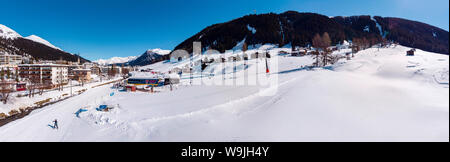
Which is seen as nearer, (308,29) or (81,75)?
(81,75)

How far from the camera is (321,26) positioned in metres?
145

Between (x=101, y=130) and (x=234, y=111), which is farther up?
(x=234, y=111)

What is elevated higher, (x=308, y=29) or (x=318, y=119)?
(x=308, y=29)

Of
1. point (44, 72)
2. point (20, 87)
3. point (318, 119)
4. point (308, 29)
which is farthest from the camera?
point (308, 29)

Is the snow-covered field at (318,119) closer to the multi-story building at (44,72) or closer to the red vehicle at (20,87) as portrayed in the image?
the red vehicle at (20,87)

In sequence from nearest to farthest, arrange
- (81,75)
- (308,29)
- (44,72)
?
(44,72) → (81,75) → (308,29)

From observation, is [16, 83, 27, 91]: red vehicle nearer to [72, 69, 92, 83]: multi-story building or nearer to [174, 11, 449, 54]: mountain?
[72, 69, 92, 83]: multi-story building

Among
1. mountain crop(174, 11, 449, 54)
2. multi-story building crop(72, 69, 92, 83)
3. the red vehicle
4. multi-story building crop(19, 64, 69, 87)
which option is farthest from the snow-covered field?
mountain crop(174, 11, 449, 54)

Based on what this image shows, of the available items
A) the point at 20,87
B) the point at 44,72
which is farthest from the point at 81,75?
the point at 20,87

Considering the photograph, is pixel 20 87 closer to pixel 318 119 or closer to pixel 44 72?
pixel 44 72

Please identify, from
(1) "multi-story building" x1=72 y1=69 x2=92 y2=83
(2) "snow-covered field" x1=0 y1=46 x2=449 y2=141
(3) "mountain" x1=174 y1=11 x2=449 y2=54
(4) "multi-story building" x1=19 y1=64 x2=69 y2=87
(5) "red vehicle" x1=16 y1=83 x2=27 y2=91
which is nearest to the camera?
(2) "snow-covered field" x1=0 y1=46 x2=449 y2=141
